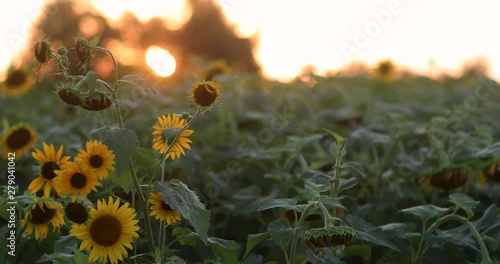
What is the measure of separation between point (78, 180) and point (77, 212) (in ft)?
0.28

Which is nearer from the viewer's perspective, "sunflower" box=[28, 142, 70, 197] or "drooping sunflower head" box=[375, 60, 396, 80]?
"sunflower" box=[28, 142, 70, 197]

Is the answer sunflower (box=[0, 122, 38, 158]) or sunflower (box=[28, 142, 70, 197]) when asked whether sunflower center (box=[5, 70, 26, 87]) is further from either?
sunflower (box=[28, 142, 70, 197])

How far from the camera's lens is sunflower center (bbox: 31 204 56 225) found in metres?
2.07

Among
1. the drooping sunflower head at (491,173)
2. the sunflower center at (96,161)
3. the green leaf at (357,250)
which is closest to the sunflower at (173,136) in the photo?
the sunflower center at (96,161)

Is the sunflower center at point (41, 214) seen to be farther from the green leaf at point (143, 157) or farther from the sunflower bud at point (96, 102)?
the sunflower bud at point (96, 102)

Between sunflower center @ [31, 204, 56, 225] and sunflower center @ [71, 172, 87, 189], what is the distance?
235mm

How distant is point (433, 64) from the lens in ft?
23.4

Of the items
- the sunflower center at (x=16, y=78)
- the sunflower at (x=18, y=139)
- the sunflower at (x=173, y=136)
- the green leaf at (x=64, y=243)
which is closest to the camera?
the sunflower at (x=173, y=136)

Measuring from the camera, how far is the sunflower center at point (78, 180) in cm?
188

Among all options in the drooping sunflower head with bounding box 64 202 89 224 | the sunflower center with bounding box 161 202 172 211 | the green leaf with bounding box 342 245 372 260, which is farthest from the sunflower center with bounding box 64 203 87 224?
the green leaf with bounding box 342 245 372 260

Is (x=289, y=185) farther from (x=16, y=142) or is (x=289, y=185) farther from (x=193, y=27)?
(x=193, y=27)

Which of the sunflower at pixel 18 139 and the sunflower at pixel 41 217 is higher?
the sunflower at pixel 18 139

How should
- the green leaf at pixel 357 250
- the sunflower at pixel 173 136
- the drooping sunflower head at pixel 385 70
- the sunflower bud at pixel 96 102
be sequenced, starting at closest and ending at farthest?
the sunflower bud at pixel 96 102 → the sunflower at pixel 173 136 → the green leaf at pixel 357 250 → the drooping sunflower head at pixel 385 70

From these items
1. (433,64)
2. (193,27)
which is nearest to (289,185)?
(433,64)
